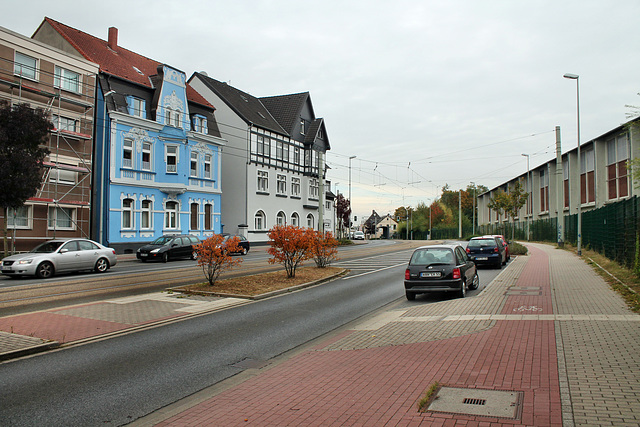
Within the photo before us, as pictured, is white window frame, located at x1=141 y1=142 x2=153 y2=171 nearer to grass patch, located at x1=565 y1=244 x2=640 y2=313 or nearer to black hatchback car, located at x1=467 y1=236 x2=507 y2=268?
black hatchback car, located at x1=467 y1=236 x2=507 y2=268

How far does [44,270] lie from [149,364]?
13259 mm

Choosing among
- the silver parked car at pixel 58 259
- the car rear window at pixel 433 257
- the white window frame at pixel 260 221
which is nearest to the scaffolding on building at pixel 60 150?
the silver parked car at pixel 58 259

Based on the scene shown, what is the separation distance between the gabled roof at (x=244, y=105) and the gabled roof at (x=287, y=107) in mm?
758

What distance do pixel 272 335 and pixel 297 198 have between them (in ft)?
143

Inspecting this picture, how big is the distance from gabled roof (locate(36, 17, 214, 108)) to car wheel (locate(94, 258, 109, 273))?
15989mm

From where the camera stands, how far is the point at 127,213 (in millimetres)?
32406

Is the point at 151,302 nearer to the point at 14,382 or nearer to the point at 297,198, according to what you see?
the point at 14,382

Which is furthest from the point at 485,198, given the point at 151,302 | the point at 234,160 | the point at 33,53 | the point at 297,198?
the point at 151,302

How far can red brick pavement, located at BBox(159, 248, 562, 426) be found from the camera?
4.58 meters

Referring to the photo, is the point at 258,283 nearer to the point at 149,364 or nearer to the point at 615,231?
the point at 149,364

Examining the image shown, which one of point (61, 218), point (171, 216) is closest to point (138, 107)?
point (171, 216)

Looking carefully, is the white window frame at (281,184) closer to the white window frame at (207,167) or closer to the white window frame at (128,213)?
the white window frame at (207,167)

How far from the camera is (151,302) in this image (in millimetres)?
11961

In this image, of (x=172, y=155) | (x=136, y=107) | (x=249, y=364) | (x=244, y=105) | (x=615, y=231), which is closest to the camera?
(x=249, y=364)
